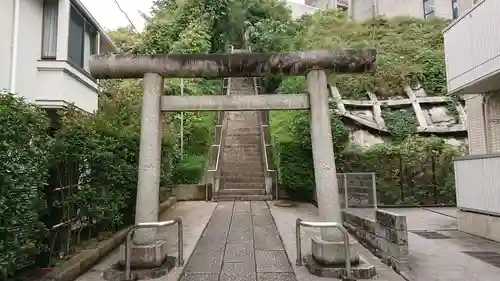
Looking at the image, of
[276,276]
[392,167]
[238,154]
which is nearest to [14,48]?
[276,276]

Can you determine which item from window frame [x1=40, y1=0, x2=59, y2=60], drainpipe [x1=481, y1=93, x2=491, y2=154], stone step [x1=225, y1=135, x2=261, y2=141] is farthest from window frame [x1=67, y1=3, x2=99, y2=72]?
drainpipe [x1=481, y1=93, x2=491, y2=154]

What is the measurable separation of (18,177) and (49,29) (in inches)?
339

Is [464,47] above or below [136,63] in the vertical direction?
above

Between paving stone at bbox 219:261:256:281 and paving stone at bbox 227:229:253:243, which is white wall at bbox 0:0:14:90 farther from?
paving stone at bbox 219:261:256:281

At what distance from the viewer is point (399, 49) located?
21.6m

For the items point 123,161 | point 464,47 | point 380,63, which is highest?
point 380,63

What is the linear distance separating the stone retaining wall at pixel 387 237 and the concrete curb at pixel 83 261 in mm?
5383

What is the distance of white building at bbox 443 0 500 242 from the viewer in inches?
315

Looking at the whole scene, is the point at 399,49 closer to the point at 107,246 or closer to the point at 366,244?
the point at 366,244

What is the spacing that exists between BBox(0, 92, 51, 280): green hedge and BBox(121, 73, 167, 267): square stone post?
60.2 inches

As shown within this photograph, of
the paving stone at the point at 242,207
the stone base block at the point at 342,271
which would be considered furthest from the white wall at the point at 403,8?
the stone base block at the point at 342,271

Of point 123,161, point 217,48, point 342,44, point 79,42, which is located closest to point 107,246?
point 123,161

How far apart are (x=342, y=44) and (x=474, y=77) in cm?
1466

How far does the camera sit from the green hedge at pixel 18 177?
412 cm
